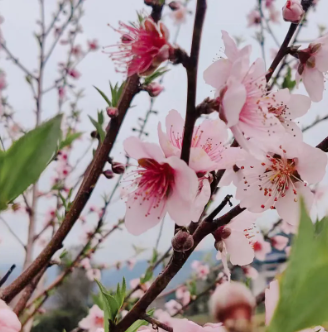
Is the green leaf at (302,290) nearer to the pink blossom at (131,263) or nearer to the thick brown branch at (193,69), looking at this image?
the thick brown branch at (193,69)

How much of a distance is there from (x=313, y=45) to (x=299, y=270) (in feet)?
1.56

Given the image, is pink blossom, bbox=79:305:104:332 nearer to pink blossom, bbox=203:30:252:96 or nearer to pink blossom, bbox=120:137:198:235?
pink blossom, bbox=120:137:198:235

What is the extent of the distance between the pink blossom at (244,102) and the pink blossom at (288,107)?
0.05ft

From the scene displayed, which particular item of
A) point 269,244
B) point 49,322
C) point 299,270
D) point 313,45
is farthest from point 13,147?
point 49,322

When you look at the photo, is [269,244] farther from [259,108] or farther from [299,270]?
[299,270]

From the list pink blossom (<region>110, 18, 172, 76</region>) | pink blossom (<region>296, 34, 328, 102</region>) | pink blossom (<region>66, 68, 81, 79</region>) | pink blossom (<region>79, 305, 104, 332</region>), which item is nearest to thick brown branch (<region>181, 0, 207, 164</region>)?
pink blossom (<region>110, 18, 172, 76</region>)

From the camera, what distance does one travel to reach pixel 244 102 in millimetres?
382

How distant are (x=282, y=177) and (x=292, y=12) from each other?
25cm

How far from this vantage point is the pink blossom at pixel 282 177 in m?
0.50

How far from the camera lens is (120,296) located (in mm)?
486

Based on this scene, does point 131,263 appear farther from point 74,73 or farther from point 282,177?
point 282,177

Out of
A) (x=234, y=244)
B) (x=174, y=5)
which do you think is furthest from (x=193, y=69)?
(x=174, y=5)

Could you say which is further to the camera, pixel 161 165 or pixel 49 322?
pixel 49 322

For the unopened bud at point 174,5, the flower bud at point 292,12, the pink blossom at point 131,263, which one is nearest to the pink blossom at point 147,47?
the flower bud at point 292,12
